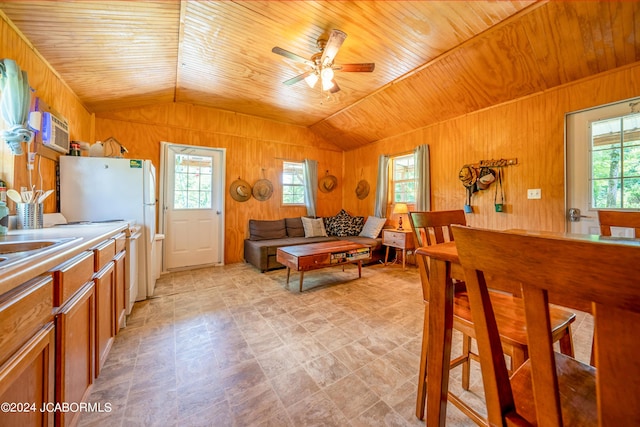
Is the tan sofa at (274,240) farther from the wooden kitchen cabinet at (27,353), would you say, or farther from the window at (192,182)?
the wooden kitchen cabinet at (27,353)

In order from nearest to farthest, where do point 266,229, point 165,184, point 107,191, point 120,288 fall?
point 120,288 → point 107,191 → point 165,184 → point 266,229

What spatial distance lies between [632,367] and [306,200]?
4.89 meters

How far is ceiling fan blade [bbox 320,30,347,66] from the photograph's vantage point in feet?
6.63

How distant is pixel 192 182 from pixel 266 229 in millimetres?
1500

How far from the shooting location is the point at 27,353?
0.73 m

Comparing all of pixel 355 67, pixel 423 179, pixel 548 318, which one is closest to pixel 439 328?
pixel 548 318

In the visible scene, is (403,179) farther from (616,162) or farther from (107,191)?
(107,191)

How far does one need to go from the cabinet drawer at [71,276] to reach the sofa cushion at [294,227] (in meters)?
3.57

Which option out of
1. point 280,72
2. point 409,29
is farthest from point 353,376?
point 280,72

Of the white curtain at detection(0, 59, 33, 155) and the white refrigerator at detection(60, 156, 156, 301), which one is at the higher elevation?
the white curtain at detection(0, 59, 33, 155)

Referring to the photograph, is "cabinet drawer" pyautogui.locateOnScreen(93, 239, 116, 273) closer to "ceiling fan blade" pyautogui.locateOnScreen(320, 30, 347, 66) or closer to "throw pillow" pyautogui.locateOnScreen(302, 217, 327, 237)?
"ceiling fan blade" pyautogui.locateOnScreen(320, 30, 347, 66)

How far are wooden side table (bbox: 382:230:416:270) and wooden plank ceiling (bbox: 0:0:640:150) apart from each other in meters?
2.02

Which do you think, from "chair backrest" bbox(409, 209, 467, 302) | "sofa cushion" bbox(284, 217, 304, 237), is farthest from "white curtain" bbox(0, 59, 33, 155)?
"sofa cushion" bbox(284, 217, 304, 237)

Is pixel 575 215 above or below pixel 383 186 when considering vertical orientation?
below
